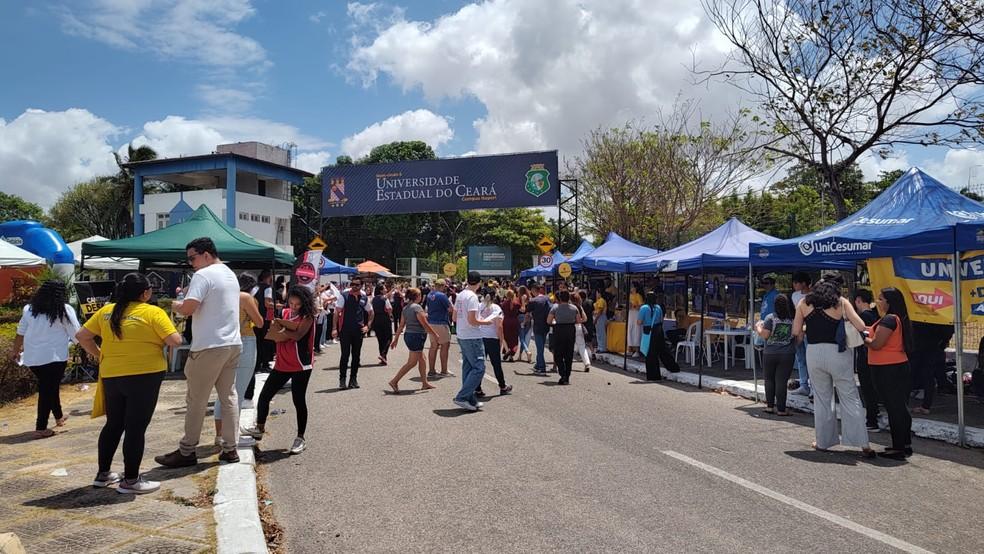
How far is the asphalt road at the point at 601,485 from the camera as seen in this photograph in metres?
4.58

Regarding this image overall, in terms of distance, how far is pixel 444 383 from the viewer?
12.3 m

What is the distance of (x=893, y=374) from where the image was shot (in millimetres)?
7156

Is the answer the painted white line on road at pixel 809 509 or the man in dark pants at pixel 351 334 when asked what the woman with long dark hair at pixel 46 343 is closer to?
the man in dark pants at pixel 351 334

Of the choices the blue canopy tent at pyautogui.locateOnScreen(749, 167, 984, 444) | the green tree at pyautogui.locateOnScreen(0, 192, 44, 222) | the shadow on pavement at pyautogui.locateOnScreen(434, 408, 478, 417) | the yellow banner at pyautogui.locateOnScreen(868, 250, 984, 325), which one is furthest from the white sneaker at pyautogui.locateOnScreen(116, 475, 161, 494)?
the green tree at pyautogui.locateOnScreen(0, 192, 44, 222)

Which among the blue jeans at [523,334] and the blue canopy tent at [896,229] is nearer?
the blue canopy tent at [896,229]

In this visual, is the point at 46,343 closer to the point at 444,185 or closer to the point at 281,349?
the point at 281,349

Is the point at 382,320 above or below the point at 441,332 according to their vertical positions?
above

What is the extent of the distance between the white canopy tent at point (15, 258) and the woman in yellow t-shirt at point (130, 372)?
8305 millimetres

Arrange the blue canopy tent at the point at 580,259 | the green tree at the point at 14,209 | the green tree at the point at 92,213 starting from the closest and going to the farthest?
the blue canopy tent at the point at 580,259 < the green tree at the point at 92,213 < the green tree at the point at 14,209

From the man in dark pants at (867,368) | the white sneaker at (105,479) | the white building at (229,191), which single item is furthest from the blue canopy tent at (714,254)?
the white building at (229,191)

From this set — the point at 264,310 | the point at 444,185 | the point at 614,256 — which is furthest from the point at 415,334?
the point at 444,185

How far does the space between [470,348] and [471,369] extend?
296 mm

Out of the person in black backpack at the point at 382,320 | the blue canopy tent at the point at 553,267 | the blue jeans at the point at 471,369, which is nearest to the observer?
the blue jeans at the point at 471,369

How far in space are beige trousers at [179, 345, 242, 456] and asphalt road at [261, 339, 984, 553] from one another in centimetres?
67
